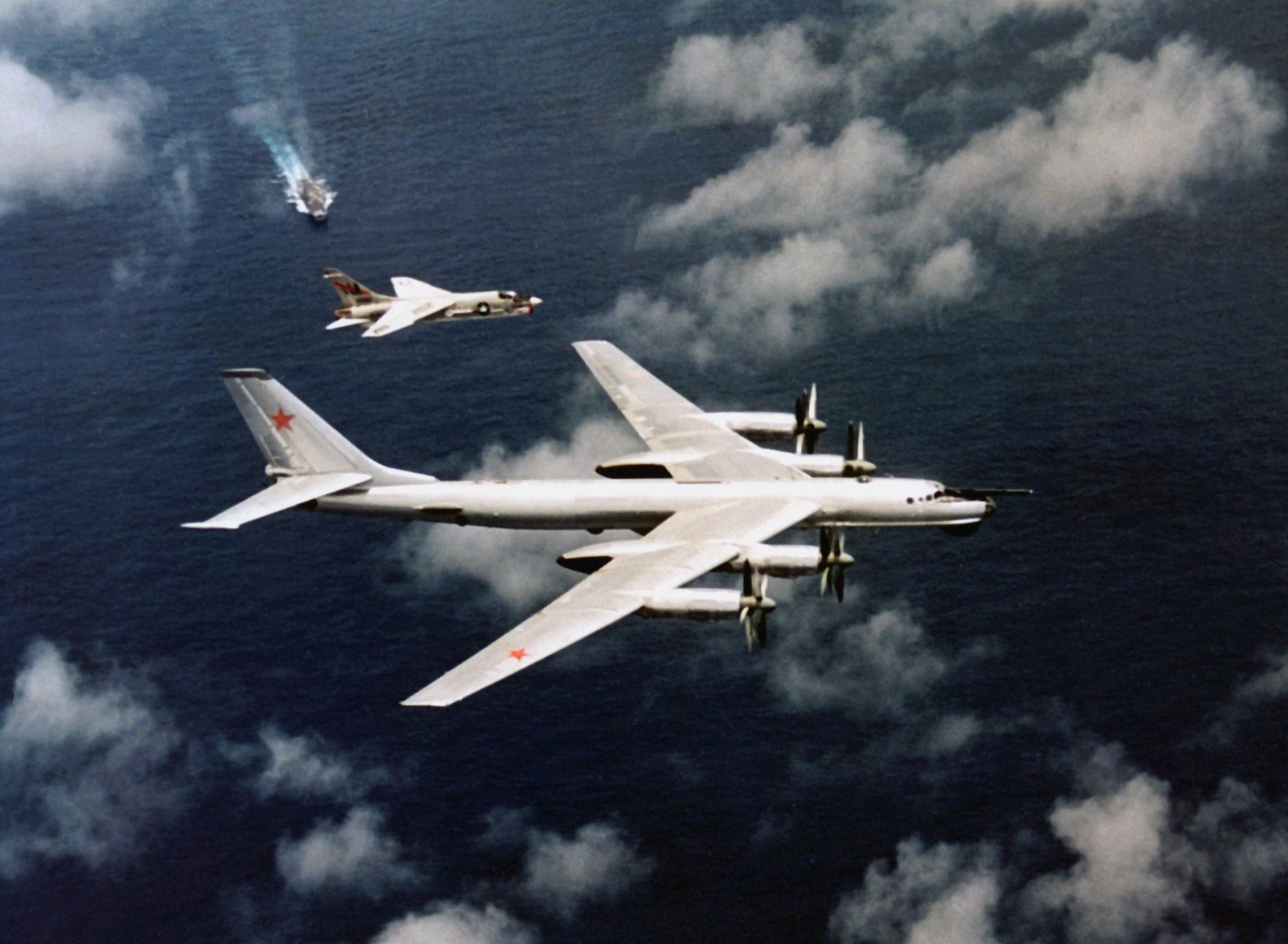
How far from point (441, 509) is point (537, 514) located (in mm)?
8625

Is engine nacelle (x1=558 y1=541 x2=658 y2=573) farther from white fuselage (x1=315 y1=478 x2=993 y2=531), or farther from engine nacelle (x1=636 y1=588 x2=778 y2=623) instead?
engine nacelle (x1=636 y1=588 x2=778 y2=623)

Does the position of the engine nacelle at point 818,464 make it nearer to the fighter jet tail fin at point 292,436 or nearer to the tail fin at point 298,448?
the tail fin at point 298,448

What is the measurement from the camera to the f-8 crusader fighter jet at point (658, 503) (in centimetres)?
12281

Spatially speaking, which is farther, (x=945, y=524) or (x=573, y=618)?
(x=945, y=524)

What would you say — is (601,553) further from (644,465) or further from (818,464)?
(818,464)

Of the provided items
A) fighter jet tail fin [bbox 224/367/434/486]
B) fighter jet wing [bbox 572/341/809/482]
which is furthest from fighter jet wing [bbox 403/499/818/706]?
fighter jet tail fin [bbox 224/367/434/486]

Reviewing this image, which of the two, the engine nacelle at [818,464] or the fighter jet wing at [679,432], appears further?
the fighter jet wing at [679,432]

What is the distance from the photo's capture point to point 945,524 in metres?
136

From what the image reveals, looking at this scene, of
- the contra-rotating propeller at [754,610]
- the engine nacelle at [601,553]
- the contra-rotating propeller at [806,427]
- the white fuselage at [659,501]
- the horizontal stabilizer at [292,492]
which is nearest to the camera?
the contra-rotating propeller at [754,610]

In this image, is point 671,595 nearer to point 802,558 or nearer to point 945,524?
point 802,558

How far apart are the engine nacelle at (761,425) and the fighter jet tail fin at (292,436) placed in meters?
29.2

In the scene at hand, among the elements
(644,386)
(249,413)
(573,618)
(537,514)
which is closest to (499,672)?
(573,618)

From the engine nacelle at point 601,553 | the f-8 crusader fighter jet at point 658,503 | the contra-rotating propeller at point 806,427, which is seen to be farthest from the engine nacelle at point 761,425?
the engine nacelle at point 601,553

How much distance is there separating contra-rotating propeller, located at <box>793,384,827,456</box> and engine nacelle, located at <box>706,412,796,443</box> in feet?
2.67
